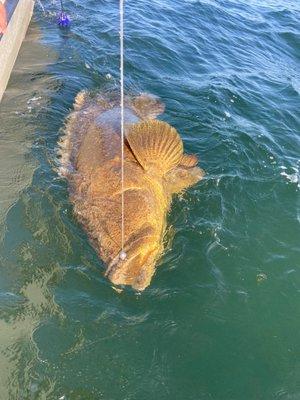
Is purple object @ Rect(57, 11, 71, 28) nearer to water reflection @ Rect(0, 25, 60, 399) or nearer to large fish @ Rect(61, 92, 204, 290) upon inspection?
water reflection @ Rect(0, 25, 60, 399)

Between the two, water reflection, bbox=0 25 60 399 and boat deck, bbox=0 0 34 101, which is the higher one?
boat deck, bbox=0 0 34 101

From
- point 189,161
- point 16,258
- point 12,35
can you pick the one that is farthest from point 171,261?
point 12,35

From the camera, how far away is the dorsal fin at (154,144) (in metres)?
5.59

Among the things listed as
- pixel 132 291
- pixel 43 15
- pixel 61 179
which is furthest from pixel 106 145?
pixel 43 15

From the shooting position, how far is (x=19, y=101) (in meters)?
8.66

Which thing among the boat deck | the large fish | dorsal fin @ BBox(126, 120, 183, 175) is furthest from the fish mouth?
the boat deck

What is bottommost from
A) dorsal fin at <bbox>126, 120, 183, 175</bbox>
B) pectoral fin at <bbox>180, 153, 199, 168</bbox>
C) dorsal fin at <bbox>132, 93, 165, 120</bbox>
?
dorsal fin at <bbox>132, 93, 165, 120</bbox>

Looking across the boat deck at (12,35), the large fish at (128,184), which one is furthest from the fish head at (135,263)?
the boat deck at (12,35)

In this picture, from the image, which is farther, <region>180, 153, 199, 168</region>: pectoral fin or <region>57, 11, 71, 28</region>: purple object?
<region>57, 11, 71, 28</region>: purple object

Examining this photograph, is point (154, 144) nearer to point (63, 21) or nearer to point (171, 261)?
point (171, 261)

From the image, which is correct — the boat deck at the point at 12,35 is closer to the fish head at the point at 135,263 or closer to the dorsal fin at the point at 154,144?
the dorsal fin at the point at 154,144

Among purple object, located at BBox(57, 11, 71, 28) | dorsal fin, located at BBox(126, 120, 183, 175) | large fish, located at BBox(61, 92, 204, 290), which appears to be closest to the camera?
large fish, located at BBox(61, 92, 204, 290)

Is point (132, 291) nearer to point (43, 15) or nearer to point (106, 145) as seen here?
point (106, 145)

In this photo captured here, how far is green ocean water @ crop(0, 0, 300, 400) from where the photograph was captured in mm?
4707
